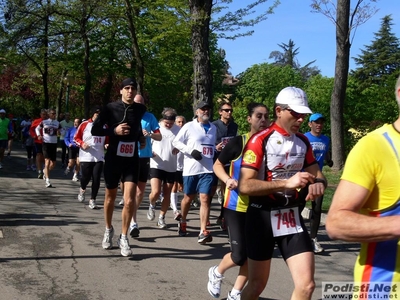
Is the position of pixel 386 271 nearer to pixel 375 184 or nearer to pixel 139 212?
pixel 375 184

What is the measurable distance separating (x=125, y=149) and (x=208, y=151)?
1870mm

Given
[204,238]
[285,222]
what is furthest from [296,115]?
[204,238]

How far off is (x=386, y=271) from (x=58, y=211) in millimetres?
9027

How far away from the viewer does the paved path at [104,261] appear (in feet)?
19.3

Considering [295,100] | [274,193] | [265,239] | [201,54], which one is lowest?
[265,239]

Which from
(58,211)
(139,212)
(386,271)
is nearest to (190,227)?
(139,212)

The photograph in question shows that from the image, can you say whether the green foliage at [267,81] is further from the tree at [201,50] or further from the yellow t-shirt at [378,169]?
the yellow t-shirt at [378,169]

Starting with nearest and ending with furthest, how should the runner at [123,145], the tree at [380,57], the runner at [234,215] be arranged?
1. the runner at [234,215]
2. the runner at [123,145]
3. the tree at [380,57]

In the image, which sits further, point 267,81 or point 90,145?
point 267,81

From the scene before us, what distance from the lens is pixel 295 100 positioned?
4387 mm

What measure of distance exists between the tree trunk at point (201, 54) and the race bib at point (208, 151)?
4.47m

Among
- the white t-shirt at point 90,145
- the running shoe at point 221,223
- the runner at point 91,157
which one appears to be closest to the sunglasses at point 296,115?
the running shoe at point 221,223

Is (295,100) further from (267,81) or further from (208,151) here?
(267,81)

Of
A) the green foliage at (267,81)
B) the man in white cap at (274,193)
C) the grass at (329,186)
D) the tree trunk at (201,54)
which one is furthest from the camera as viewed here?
the green foliage at (267,81)
